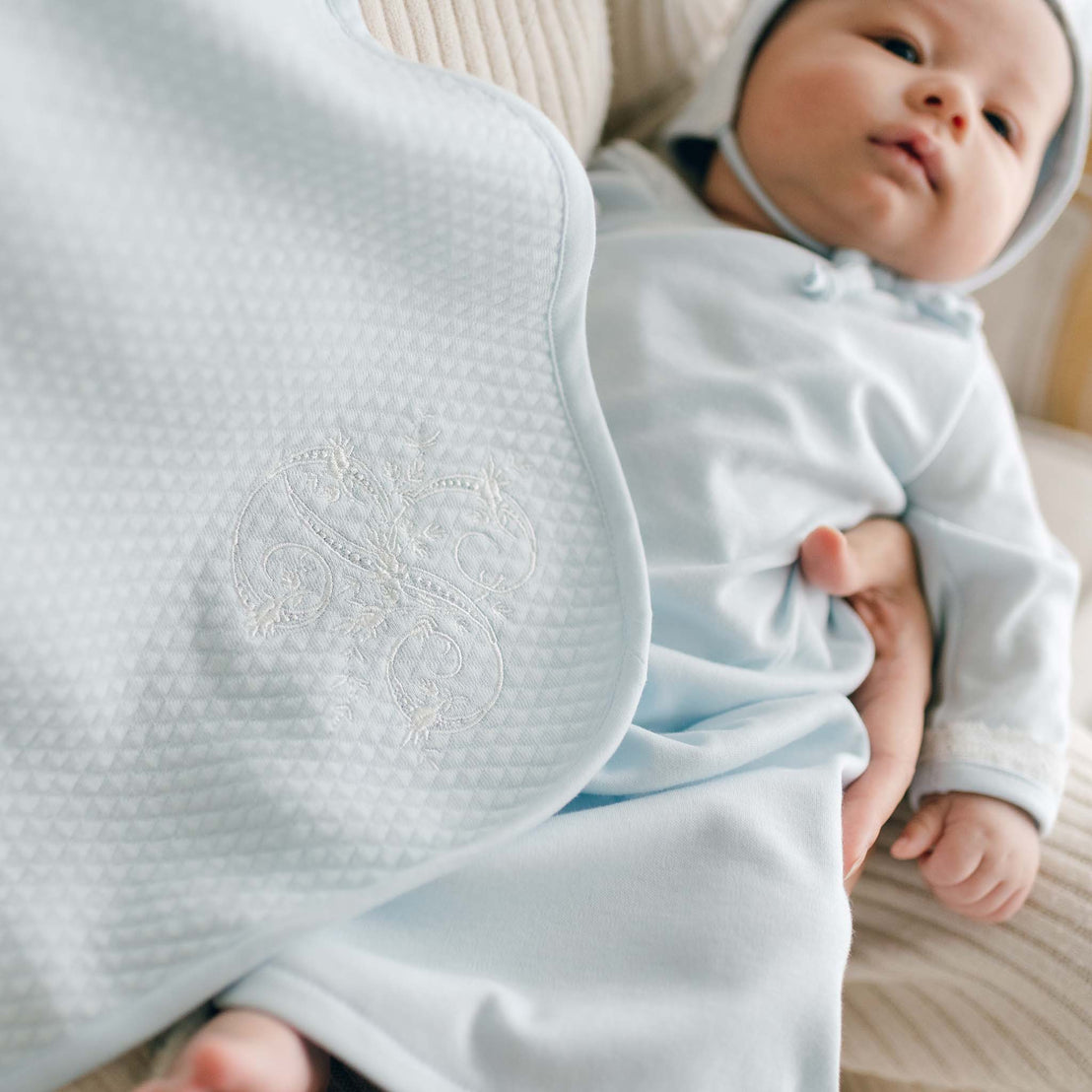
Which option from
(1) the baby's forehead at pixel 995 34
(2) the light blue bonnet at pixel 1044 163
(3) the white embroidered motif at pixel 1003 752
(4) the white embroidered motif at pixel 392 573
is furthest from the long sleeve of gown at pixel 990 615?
(4) the white embroidered motif at pixel 392 573

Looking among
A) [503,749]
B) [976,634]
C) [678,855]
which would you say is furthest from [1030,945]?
[503,749]

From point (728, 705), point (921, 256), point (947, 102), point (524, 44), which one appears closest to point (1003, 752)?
point (728, 705)

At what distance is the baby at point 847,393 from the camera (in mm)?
816

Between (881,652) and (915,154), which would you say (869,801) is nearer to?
(881,652)

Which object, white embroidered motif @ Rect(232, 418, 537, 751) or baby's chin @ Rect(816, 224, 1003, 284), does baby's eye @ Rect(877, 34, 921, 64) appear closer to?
baby's chin @ Rect(816, 224, 1003, 284)

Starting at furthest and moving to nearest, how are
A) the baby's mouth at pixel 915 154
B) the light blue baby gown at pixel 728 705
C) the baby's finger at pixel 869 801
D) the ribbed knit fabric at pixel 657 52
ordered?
1. the ribbed knit fabric at pixel 657 52
2. the baby's mouth at pixel 915 154
3. the baby's finger at pixel 869 801
4. the light blue baby gown at pixel 728 705

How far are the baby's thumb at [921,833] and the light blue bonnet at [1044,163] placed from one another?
1.48ft

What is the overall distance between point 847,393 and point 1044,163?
423mm

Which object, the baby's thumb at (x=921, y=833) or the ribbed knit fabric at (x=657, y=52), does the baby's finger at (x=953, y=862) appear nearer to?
the baby's thumb at (x=921, y=833)

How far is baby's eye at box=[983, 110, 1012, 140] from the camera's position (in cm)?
98

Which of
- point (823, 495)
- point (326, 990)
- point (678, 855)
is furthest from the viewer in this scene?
point (823, 495)

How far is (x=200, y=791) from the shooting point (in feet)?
1.99

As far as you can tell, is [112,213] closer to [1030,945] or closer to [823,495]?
[823,495]

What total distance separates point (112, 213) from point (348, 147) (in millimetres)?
156
